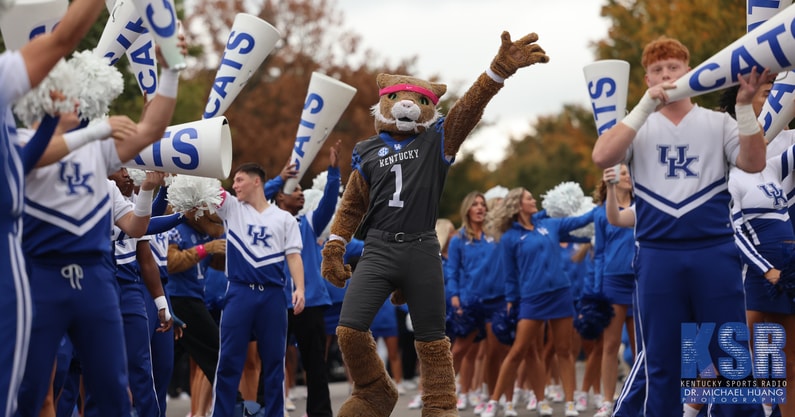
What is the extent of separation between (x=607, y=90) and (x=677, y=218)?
5.14 feet

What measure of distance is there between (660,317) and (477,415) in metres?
6.52

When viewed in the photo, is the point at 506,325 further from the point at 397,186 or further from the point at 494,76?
the point at 494,76

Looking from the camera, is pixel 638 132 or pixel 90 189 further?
pixel 638 132

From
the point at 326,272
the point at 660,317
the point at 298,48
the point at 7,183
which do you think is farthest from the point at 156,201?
the point at 298,48

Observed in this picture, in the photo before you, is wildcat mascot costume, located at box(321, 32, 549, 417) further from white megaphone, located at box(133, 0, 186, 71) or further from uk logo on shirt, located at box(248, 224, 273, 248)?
white megaphone, located at box(133, 0, 186, 71)

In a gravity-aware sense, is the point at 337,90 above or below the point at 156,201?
above

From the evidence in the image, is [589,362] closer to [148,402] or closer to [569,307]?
[569,307]

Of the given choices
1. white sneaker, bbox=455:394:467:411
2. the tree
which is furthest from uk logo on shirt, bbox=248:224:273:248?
the tree

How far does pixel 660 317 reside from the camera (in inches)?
242

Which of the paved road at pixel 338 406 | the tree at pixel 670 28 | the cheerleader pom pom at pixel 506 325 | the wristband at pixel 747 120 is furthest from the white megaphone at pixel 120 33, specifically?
the tree at pixel 670 28

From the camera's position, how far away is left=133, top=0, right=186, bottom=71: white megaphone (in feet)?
18.7

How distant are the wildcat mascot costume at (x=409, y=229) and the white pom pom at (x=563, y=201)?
4.79 m

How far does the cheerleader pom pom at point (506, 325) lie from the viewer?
12.4 m

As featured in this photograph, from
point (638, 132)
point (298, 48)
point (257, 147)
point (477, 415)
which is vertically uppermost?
point (298, 48)
